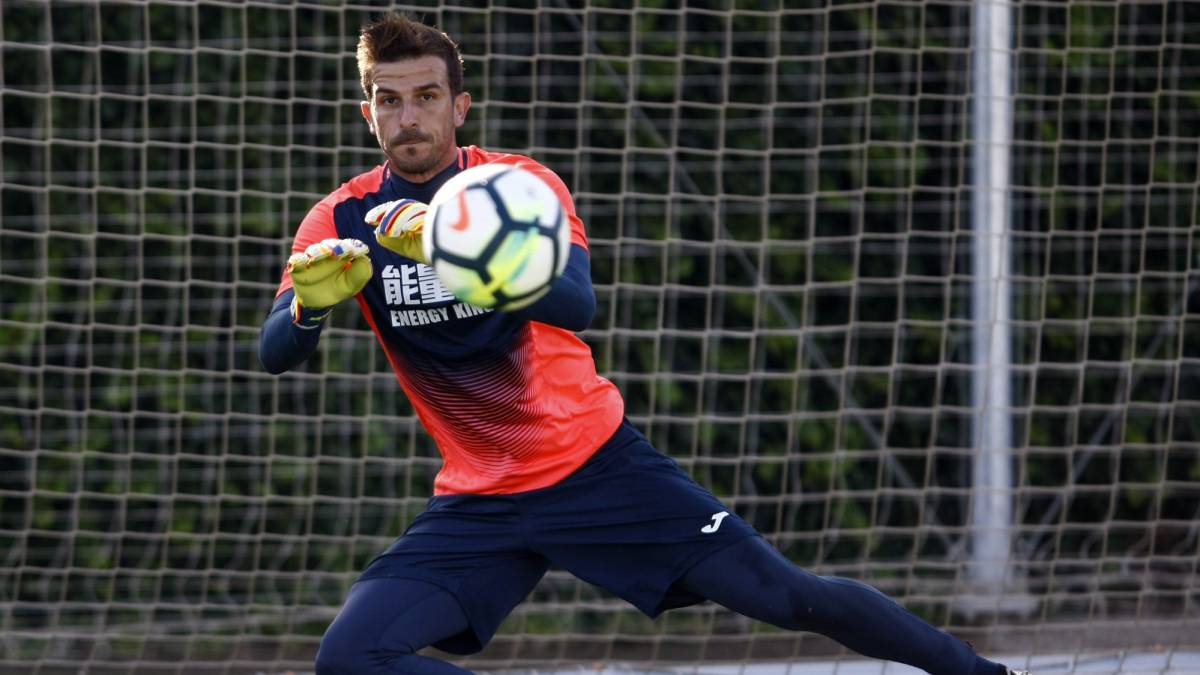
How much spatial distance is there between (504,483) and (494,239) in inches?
32.4

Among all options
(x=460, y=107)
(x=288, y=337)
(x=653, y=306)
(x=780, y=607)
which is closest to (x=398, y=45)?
(x=460, y=107)

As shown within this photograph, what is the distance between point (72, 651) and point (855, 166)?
3.48m

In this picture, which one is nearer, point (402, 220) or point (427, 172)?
point (402, 220)

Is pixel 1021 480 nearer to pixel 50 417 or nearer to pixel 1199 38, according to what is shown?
pixel 1199 38

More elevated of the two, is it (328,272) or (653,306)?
(328,272)

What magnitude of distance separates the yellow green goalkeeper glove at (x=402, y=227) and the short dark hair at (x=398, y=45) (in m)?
0.53

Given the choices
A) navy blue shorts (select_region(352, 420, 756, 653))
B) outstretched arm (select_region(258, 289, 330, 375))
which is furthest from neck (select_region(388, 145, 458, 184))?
navy blue shorts (select_region(352, 420, 756, 653))

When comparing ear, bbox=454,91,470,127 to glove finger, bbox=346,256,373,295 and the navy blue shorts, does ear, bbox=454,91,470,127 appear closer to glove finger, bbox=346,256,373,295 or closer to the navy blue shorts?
glove finger, bbox=346,256,373,295

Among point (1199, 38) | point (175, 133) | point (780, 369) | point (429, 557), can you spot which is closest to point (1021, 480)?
point (780, 369)

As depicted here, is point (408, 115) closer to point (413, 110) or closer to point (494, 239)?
point (413, 110)

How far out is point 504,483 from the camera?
126 inches

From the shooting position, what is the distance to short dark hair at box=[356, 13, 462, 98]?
310 centimetres

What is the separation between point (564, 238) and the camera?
8.73 ft

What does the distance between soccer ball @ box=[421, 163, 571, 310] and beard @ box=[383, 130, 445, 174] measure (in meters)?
0.50
